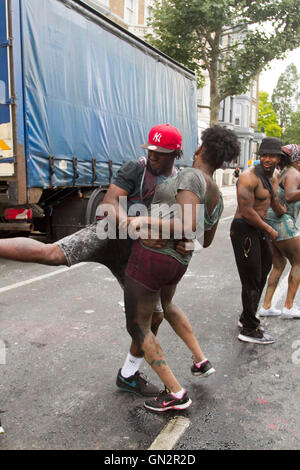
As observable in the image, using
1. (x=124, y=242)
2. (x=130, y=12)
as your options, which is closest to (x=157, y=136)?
(x=124, y=242)

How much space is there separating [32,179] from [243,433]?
16.6 ft

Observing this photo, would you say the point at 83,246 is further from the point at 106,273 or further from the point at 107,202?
the point at 106,273

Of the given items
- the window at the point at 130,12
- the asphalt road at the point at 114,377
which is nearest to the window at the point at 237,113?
the window at the point at 130,12

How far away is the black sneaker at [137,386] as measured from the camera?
10.5ft

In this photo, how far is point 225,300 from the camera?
5590 mm

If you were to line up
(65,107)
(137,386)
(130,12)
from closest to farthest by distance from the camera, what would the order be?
(137,386), (65,107), (130,12)

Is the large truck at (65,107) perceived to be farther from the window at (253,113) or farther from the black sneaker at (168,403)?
the window at (253,113)

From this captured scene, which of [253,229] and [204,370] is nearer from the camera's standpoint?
[204,370]

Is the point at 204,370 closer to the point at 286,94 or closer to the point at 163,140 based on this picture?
the point at 163,140

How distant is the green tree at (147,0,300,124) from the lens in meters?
18.9

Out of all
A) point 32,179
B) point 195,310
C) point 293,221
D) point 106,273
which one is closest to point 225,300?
point 195,310

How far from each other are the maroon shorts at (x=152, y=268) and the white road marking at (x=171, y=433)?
2.82 ft

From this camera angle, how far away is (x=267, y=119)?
6506 cm

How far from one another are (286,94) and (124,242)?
7810 centimetres
